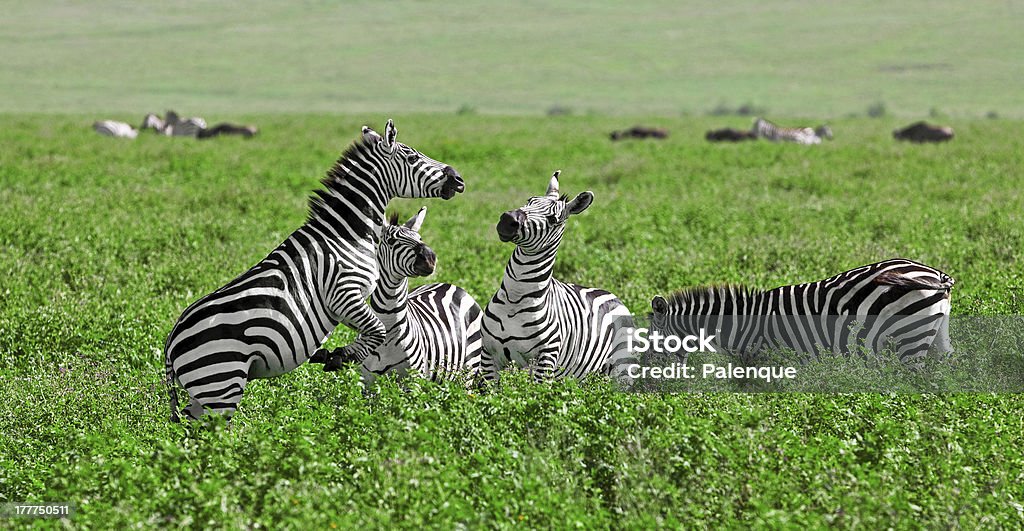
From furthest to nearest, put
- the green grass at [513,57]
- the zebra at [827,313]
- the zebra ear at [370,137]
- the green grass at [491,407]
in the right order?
1. the green grass at [513,57]
2. the zebra at [827,313]
3. the zebra ear at [370,137]
4. the green grass at [491,407]

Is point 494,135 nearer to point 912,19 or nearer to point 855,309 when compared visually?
point 855,309

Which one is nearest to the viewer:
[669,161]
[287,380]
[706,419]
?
[706,419]

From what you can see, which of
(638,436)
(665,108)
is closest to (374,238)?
(638,436)

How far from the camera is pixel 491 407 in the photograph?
634cm

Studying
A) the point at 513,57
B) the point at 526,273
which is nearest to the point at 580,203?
the point at 526,273

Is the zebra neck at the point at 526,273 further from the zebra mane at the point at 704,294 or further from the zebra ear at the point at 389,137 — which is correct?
the zebra mane at the point at 704,294

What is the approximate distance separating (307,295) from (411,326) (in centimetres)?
83

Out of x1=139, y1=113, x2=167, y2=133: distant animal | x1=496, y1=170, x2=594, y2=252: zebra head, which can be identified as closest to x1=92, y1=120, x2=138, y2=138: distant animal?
x1=139, y1=113, x2=167, y2=133: distant animal

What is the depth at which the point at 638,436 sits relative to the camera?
5910 mm

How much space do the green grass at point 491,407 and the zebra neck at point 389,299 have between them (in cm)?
59

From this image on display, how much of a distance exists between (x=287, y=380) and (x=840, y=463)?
3.97 metres

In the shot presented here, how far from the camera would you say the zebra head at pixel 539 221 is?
678cm

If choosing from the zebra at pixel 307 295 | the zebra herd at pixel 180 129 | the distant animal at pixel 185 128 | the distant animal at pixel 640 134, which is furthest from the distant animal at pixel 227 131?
the zebra at pixel 307 295

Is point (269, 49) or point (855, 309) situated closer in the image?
point (855, 309)
